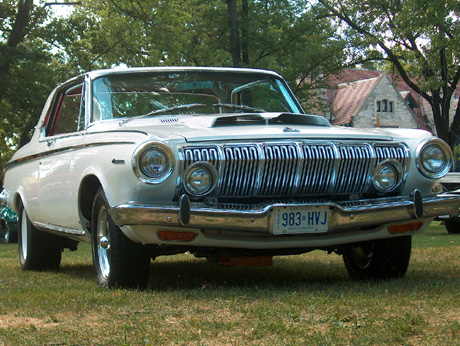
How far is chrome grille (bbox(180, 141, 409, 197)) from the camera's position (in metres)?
5.09

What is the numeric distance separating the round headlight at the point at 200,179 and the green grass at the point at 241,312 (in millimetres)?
679

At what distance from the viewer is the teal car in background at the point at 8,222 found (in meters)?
19.5

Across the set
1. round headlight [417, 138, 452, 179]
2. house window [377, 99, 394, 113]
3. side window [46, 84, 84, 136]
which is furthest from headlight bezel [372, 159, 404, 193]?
house window [377, 99, 394, 113]

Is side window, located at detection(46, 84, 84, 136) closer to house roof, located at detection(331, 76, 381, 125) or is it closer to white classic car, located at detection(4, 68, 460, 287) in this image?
white classic car, located at detection(4, 68, 460, 287)

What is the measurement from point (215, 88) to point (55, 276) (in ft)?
7.49

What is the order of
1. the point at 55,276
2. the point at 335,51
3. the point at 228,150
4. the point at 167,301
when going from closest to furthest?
the point at 167,301 → the point at 228,150 → the point at 55,276 → the point at 335,51

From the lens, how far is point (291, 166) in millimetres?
5191

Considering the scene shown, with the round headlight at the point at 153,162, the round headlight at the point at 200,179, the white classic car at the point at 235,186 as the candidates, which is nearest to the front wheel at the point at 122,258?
the white classic car at the point at 235,186

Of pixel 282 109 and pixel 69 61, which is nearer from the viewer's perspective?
pixel 282 109

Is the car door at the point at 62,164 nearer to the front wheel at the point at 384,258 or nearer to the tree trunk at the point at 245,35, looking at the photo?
the front wheel at the point at 384,258

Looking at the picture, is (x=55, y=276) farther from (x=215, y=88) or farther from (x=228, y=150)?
(x=228, y=150)

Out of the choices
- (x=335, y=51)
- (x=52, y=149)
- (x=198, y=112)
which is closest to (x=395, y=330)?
(x=198, y=112)

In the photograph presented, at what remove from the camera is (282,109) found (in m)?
7.02

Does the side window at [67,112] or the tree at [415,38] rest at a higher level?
the tree at [415,38]
